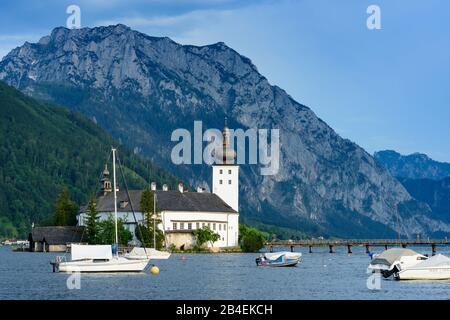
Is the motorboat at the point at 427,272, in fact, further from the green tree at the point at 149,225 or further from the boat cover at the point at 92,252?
the green tree at the point at 149,225

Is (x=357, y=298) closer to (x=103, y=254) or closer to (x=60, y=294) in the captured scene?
(x=60, y=294)

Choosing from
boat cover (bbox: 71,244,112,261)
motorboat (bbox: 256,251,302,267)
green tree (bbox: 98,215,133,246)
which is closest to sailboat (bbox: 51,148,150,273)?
boat cover (bbox: 71,244,112,261)

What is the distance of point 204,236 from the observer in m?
193

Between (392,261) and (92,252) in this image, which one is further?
(392,261)

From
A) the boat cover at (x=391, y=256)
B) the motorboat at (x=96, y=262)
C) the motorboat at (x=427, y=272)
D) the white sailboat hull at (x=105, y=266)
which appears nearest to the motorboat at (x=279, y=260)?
the boat cover at (x=391, y=256)

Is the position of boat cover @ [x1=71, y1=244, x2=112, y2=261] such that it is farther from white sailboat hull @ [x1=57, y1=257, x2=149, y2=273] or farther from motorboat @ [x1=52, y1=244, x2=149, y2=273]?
white sailboat hull @ [x1=57, y1=257, x2=149, y2=273]

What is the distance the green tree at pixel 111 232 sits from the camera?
17696cm

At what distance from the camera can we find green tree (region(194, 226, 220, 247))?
192m

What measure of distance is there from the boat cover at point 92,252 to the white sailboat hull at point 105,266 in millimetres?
531

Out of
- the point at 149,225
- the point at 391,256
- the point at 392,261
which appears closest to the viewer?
the point at 392,261

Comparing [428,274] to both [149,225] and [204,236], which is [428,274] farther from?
[204,236]

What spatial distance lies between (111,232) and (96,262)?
7884cm

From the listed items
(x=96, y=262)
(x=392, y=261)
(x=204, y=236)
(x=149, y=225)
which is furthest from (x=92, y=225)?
(x=392, y=261)
